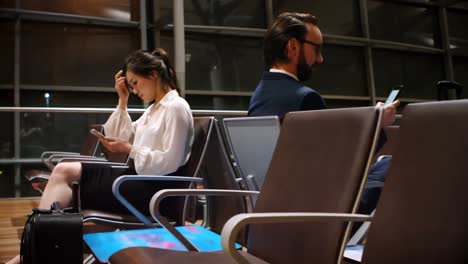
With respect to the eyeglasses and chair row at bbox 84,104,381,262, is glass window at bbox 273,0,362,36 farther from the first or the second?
chair row at bbox 84,104,381,262

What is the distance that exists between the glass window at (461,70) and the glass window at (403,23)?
0.48 metres

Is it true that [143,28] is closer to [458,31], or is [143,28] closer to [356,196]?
[458,31]

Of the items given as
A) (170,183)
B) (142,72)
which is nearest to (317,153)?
(170,183)

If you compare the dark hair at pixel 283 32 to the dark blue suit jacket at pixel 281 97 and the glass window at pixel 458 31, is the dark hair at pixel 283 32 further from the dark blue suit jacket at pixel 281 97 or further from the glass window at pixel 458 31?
the glass window at pixel 458 31

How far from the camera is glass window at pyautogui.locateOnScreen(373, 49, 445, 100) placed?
27.8 ft

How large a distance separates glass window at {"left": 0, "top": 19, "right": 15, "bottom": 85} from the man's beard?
5298mm

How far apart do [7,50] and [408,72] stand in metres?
6.60

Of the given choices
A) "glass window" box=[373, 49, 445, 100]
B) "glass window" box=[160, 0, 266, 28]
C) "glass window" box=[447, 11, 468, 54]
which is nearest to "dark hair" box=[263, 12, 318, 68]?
"glass window" box=[160, 0, 266, 28]

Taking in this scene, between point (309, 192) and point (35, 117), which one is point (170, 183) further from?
point (35, 117)

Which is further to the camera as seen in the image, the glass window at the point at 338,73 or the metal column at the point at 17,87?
the glass window at the point at 338,73

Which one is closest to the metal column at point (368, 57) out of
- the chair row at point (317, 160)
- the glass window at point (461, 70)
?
the glass window at point (461, 70)

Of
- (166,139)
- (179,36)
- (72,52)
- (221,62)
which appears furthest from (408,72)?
(166,139)

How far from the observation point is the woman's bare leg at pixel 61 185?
2018 mm

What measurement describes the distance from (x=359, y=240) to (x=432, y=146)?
655 mm
